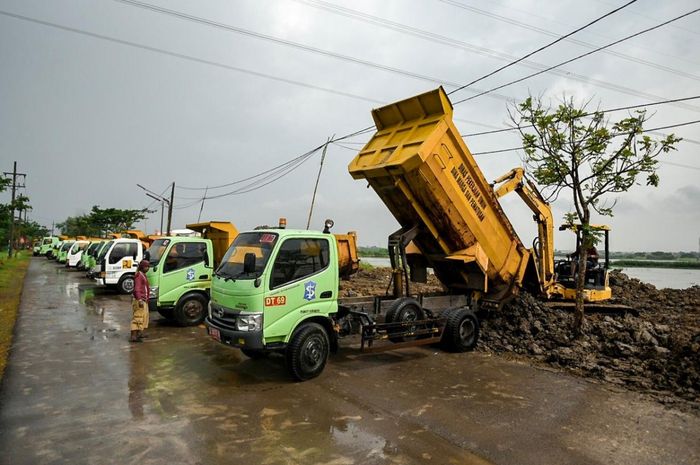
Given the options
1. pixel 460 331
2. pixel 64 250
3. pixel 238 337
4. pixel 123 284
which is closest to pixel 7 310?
pixel 123 284

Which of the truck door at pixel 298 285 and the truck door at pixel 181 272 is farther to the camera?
the truck door at pixel 181 272

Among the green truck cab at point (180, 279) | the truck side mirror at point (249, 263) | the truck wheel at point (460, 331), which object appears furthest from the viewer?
the green truck cab at point (180, 279)

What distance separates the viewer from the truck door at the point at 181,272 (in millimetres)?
10234

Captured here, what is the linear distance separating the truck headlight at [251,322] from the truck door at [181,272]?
14.8 feet

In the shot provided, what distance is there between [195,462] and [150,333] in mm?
6531

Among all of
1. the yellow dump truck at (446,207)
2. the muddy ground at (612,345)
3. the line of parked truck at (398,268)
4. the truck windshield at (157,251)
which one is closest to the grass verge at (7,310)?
the line of parked truck at (398,268)

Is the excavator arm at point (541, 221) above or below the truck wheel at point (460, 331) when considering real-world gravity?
above

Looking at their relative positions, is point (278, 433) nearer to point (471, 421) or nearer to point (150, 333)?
point (471, 421)

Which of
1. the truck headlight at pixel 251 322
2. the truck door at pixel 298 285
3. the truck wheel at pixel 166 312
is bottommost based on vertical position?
the truck wheel at pixel 166 312

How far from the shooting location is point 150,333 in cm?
968

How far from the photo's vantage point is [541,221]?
9297 mm

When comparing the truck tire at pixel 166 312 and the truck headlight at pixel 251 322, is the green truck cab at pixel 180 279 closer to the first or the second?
the truck tire at pixel 166 312

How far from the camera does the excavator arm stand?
9.06 meters

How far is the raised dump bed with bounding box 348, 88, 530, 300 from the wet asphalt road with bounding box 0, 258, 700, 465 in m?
1.84
